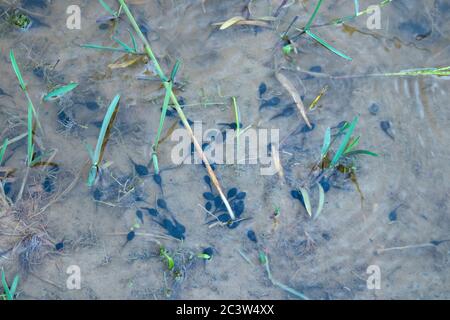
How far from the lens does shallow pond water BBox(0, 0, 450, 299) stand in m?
2.83

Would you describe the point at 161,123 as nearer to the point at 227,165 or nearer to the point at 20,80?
the point at 227,165

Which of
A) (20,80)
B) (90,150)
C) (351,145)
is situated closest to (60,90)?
(20,80)

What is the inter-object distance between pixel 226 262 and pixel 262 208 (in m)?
0.34

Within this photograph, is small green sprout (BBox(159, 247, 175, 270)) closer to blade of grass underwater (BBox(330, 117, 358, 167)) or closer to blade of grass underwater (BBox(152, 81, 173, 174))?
blade of grass underwater (BBox(152, 81, 173, 174))

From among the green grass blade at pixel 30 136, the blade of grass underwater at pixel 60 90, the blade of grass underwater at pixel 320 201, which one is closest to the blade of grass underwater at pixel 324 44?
the blade of grass underwater at pixel 320 201

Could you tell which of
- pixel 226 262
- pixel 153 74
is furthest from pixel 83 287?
pixel 153 74

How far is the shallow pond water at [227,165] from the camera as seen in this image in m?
2.83

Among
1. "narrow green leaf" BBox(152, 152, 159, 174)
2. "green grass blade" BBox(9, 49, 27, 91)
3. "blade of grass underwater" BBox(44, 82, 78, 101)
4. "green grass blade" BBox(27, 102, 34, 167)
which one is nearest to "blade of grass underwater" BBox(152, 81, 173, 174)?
"narrow green leaf" BBox(152, 152, 159, 174)

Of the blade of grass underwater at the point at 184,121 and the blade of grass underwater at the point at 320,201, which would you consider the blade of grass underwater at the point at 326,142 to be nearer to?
the blade of grass underwater at the point at 320,201

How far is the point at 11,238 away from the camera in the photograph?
9.32ft

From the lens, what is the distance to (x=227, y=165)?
115 inches

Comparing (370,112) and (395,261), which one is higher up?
(370,112)

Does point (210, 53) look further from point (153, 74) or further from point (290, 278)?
point (290, 278)
